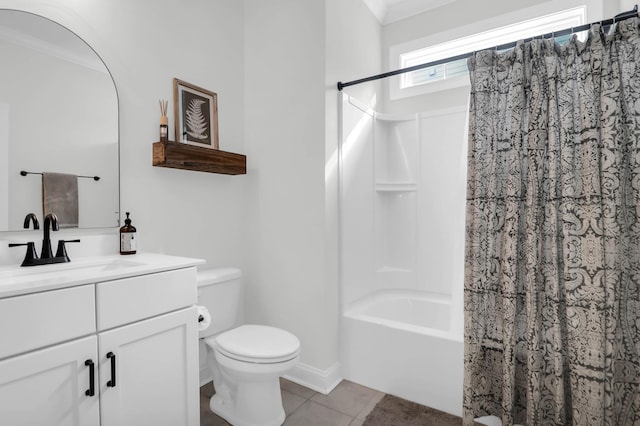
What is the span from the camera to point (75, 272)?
4.19ft

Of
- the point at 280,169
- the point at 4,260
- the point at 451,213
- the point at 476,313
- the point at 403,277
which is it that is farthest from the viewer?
the point at 403,277

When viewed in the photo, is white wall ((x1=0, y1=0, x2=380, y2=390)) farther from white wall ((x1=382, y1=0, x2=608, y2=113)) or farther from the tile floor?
white wall ((x1=382, y1=0, x2=608, y2=113))

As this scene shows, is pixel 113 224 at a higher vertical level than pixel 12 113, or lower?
lower

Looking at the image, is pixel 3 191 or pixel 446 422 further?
pixel 446 422

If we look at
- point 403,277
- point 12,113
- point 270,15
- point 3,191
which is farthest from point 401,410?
point 270,15

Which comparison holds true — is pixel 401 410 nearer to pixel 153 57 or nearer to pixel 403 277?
pixel 403 277

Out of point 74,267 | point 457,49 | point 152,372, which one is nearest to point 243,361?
point 152,372

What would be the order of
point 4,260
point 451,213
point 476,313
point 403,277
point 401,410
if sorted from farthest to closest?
point 403,277 < point 451,213 < point 401,410 < point 476,313 < point 4,260

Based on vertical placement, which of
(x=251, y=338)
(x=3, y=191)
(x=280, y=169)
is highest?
(x=280, y=169)

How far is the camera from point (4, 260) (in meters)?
1.43

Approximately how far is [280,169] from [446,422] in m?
1.75

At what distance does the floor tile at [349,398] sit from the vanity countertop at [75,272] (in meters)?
1.16

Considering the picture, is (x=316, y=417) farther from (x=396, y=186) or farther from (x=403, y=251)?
(x=396, y=186)

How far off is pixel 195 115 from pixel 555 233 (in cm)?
206
